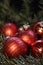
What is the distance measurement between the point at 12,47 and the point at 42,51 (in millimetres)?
168

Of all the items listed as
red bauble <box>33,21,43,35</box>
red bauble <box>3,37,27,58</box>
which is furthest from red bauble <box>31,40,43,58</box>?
red bauble <box>33,21,43,35</box>

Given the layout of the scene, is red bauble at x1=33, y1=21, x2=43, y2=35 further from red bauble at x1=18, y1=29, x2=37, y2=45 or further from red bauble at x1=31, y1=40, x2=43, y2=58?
red bauble at x1=31, y1=40, x2=43, y2=58

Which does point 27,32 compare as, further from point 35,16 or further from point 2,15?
point 2,15

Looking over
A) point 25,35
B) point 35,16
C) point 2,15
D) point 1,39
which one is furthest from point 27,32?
point 2,15

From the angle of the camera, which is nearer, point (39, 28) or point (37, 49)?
point (37, 49)

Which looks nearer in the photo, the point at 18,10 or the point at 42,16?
the point at 42,16

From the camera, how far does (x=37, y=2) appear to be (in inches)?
62.0

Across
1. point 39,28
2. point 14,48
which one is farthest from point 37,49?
point 39,28

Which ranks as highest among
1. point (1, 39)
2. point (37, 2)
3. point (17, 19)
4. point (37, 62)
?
point (37, 2)

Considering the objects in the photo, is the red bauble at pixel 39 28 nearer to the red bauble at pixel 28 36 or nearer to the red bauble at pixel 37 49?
the red bauble at pixel 28 36

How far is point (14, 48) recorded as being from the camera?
3.54 feet

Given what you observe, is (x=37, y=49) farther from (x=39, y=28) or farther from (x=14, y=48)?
(x=39, y=28)

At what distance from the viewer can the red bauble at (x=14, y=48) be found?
107 cm

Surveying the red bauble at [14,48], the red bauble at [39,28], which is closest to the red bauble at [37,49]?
the red bauble at [14,48]
